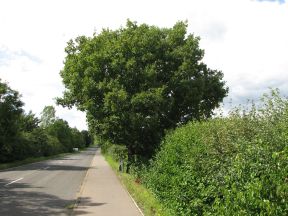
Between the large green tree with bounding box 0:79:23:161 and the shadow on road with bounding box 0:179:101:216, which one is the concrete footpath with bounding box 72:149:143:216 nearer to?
the shadow on road with bounding box 0:179:101:216

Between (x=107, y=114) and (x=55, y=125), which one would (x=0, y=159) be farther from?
(x=55, y=125)

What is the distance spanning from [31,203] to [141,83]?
860 centimetres

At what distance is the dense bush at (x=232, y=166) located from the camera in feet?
18.0

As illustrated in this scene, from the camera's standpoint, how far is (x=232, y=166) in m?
6.79

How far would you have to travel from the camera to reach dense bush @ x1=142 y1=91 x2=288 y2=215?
215 inches

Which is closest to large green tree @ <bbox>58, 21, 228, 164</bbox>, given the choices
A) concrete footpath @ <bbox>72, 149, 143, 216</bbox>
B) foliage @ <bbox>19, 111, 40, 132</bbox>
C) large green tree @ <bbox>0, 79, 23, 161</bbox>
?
concrete footpath @ <bbox>72, 149, 143, 216</bbox>

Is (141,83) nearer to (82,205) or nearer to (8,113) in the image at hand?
(82,205)

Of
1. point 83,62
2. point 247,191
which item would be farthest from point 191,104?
point 247,191

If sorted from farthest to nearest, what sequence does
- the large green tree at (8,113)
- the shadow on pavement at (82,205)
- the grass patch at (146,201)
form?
the large green tree at (8,113), the shadow on pavement at (82,205), the grass patch at (146,201)

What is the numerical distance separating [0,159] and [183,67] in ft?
110

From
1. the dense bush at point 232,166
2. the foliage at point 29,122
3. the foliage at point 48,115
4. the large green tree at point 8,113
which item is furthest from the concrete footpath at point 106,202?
the foliage at point 48,115

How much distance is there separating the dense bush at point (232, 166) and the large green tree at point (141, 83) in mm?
8483

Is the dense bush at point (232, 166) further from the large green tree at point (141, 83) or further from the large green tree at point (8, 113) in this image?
the large green tree at point (8, 113)

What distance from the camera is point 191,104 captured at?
78.2 feet
